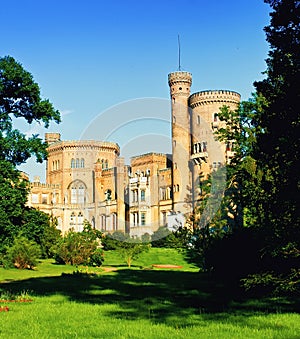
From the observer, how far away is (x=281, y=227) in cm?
1255

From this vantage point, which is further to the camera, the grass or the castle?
the castle

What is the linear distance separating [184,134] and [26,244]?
120 feet

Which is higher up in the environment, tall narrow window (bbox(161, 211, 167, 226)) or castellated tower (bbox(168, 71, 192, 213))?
castellated tower (bbox(168, 71, 192, 213))

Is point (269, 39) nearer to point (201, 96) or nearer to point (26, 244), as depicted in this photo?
point (26, 244)

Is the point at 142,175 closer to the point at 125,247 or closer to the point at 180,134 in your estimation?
the point at 180,134

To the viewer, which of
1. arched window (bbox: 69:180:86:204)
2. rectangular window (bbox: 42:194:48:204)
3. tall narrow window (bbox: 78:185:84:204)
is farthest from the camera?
arched window (bbox: 69:180:86:204)

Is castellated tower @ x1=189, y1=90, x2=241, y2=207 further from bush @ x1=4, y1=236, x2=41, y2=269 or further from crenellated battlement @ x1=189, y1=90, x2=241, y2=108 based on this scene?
bush @ x1=4, y1=236, x2=41, y2=269

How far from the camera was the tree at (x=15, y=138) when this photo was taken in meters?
25.3

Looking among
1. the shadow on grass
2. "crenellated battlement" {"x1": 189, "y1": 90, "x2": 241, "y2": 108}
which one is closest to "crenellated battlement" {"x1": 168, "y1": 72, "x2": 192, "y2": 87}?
"crenellated battlement" {"x1": 189, "y1": 90, "x2": 241, "y2": 108}

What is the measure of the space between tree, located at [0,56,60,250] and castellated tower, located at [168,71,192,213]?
3389 centimetres

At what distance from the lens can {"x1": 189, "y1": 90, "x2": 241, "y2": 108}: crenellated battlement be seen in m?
59.3

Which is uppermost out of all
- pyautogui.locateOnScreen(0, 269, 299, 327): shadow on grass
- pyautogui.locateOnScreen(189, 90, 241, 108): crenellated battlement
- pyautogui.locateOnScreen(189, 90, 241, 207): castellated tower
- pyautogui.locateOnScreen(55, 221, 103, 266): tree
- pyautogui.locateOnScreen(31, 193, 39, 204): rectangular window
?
pyautogui.locateOnScreen(189, 90, 241, 108): crenellated battlement

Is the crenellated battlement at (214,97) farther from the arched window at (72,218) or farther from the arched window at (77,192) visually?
the arched window at (77,192)

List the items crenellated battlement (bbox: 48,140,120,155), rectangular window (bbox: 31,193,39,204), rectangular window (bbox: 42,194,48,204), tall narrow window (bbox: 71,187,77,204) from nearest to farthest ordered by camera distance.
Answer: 1. rectangular window (bbox: 31,193,39,204)
2. rectangular window (bbox: 42,194,48,204)
3. tall narrow window (bbox: 71,187,77,204)
4. crenellated battlement (bbox: 48,140,120,155)
